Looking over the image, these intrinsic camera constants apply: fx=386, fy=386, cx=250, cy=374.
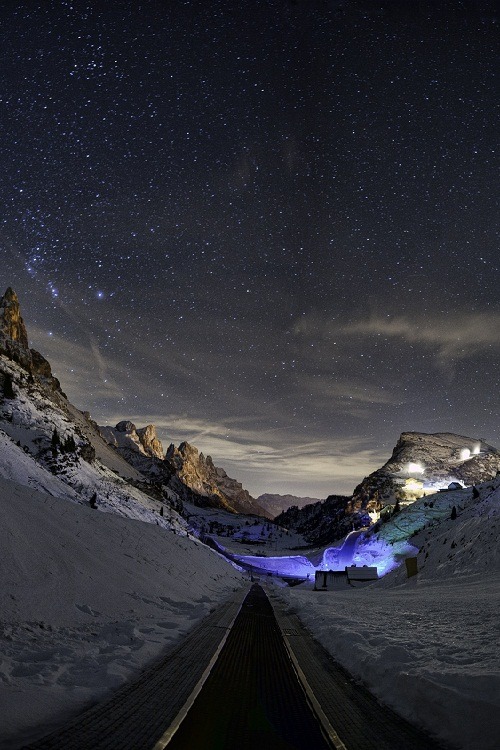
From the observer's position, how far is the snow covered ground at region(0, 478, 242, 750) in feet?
17.3

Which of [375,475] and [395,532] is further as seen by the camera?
[375,475]

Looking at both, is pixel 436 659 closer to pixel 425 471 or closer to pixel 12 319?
pixel 12 319

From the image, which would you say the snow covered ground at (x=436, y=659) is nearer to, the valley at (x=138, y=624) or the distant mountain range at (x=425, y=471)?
the valley at (x=138, y=624)

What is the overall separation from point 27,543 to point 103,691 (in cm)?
588

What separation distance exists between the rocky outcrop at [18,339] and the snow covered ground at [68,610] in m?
96.4

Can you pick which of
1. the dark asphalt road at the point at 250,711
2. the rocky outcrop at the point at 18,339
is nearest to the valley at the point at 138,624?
the dark asphalt road at the point at 250,711

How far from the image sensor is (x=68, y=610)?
9.27 metres

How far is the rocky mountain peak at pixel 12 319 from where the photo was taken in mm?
108312

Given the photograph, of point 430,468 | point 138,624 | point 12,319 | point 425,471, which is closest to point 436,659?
point 138,624

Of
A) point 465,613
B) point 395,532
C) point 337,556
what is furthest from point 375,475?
point 465,613

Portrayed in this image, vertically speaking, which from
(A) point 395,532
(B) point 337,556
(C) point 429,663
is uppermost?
(C) point 429,663

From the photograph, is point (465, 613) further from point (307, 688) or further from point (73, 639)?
point (73, 639)

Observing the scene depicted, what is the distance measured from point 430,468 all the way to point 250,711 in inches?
7534

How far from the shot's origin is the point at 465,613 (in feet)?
43.7
